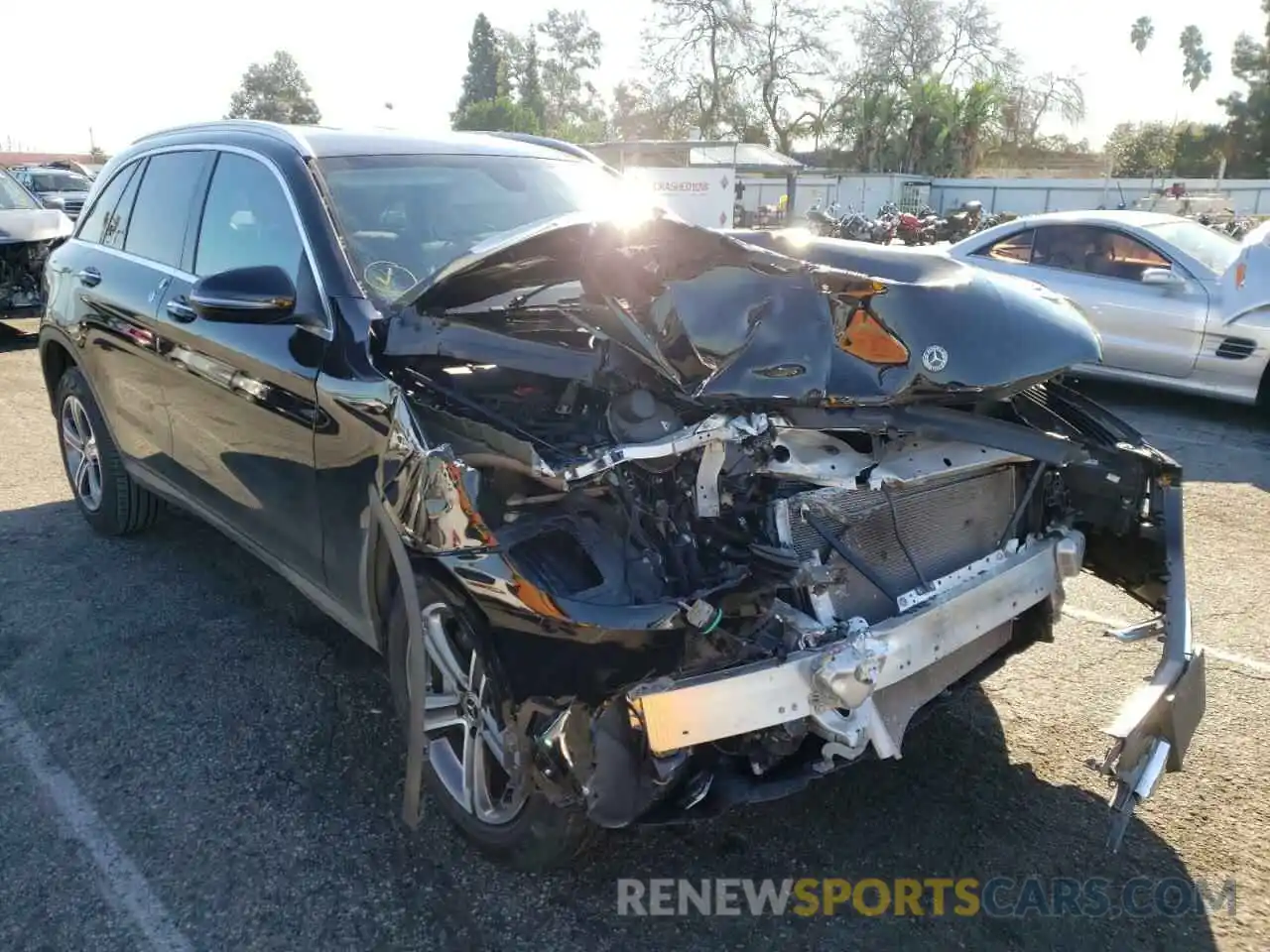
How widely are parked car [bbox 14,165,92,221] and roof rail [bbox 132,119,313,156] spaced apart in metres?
18.2

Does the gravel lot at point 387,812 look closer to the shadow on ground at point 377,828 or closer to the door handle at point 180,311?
the shadow on ground at point 377,828

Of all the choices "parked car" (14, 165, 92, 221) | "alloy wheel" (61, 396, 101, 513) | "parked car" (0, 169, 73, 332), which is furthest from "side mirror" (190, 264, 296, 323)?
"parked car" (14, 165, 92, 221)

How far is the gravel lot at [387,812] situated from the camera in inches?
97.6

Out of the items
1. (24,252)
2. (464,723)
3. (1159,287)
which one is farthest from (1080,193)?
(464,723)

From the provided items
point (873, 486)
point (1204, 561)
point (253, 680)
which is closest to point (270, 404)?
point (253, 680)

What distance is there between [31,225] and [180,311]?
30.1 feet

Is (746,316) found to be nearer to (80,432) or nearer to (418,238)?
(418,238)

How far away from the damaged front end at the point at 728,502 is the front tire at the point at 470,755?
13cm

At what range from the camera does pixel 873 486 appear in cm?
256

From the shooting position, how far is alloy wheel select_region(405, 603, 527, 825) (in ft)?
8.32

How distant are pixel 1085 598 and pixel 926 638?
236 cm

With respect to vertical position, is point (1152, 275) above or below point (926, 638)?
above

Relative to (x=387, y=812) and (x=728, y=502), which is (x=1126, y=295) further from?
(x=387, y=812)

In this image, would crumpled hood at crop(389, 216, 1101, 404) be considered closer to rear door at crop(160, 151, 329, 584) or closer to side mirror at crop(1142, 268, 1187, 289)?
rear door at crop(160, 151, 329, 584)
